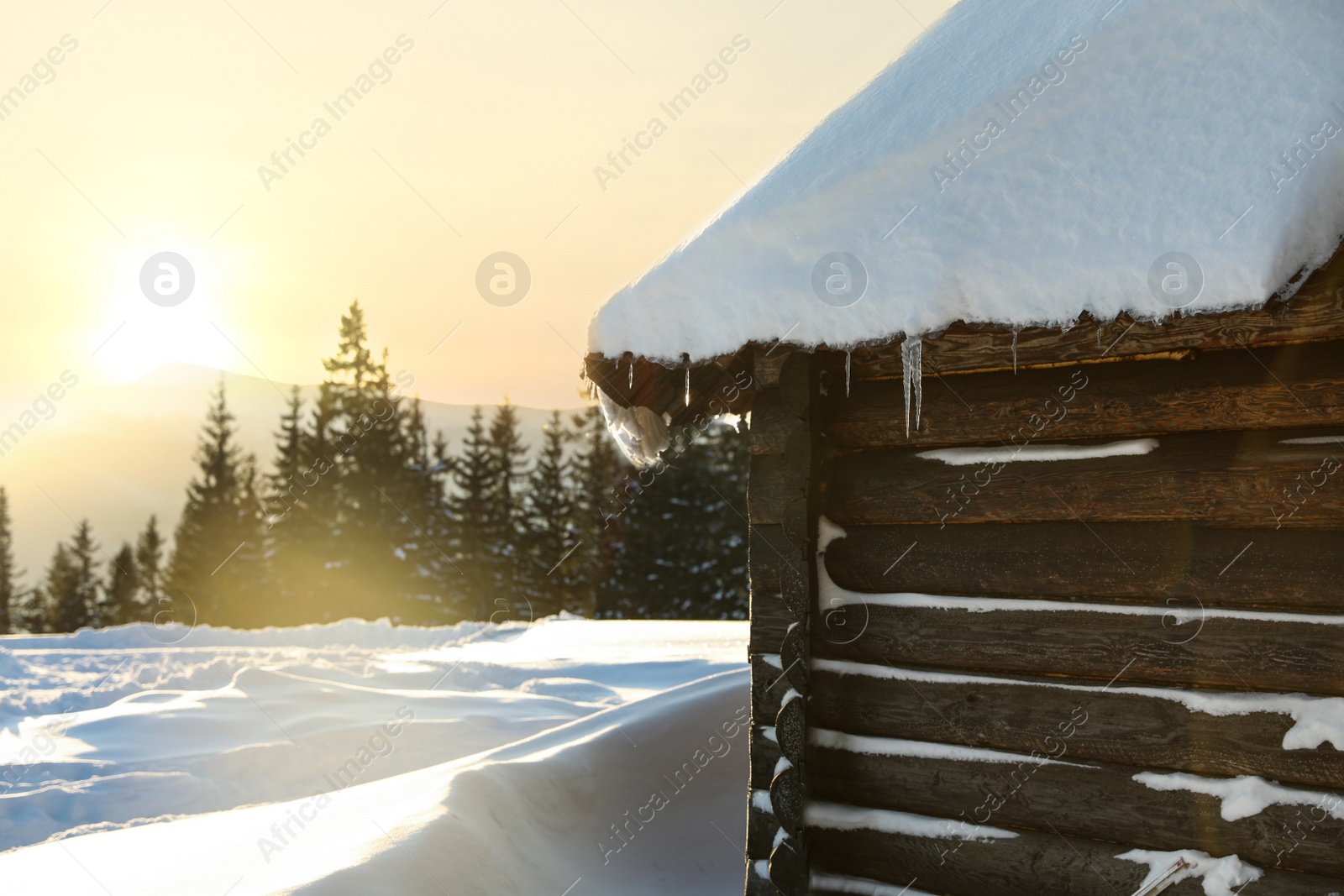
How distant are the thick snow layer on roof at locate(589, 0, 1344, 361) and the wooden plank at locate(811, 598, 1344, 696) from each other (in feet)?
3.65

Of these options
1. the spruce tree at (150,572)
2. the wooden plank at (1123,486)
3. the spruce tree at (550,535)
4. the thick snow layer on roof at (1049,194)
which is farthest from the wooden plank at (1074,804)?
the spruce tree at (150,572)

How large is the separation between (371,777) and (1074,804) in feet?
18.2

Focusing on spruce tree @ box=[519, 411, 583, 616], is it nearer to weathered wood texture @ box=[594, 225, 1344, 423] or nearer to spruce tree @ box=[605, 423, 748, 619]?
spruce tree @ box=[605, 423, 748, 619]

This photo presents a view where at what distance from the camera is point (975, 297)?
3102mm

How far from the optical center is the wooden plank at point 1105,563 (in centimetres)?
288

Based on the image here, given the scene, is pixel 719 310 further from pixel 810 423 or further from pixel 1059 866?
pixel 1059 866

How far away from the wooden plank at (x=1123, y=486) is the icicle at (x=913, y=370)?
21cm

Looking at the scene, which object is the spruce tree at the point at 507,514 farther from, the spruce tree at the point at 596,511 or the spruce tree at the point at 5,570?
the spruce tree at the point at 5,570

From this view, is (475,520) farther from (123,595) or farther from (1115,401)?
(1115,401)

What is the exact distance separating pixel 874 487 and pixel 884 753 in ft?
3.59

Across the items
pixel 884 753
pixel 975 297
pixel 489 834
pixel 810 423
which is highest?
pixel 975 297

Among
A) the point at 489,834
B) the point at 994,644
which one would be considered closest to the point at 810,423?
the point at 994,644

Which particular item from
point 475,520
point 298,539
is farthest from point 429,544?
point 298,539

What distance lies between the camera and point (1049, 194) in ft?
10.2
